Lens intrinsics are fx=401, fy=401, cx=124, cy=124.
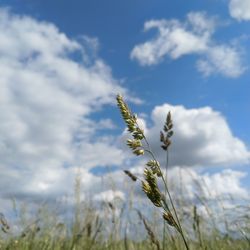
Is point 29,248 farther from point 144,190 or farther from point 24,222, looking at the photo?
point 144,190

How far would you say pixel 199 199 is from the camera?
18.0 feet

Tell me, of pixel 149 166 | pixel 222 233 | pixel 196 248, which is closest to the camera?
pixel 149 166

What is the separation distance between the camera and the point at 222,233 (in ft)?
16.7

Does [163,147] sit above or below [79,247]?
below

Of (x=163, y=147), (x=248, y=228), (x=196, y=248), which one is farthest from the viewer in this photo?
(x=248, y=228)

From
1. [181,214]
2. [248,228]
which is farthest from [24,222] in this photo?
[248,228]

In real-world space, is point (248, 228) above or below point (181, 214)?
below

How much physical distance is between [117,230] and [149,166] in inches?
155

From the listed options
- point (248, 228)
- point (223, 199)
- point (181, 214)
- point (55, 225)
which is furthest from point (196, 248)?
point (55, 225)

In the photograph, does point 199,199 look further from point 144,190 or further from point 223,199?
point 144,190

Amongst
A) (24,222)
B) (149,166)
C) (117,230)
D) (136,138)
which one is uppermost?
(24,222)

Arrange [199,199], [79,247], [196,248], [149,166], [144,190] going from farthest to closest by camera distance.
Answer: [199,199] < [79,247] < [196,248] < [149,166] < [144,190]

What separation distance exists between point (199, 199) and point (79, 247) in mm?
1793

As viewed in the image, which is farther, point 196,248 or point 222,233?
point 222,233
